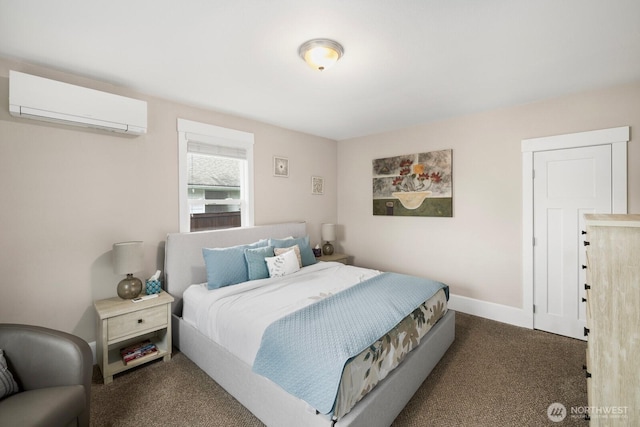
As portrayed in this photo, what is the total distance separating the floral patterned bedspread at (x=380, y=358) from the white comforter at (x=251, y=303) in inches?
26.1

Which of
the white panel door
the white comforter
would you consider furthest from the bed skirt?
the white panel door

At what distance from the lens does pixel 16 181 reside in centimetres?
214

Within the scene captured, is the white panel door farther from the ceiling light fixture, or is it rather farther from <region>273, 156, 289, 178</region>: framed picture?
<region>273, 156, 289, 178</region>: framed picture

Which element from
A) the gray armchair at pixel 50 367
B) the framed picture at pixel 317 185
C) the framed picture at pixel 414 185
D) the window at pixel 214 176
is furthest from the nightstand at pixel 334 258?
the gray armchair at pixel 50 367

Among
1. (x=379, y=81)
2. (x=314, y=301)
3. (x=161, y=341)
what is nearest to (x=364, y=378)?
(x=314, y=301)

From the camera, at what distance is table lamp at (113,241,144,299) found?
7.80 ft

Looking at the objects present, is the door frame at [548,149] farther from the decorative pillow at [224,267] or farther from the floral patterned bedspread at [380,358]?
the decorative pillow at [224,267]

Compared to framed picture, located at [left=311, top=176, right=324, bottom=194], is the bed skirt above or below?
below

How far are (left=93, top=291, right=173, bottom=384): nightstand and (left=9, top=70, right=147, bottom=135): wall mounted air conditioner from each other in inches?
60.2

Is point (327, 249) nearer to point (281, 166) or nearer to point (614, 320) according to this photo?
point (281, 166)

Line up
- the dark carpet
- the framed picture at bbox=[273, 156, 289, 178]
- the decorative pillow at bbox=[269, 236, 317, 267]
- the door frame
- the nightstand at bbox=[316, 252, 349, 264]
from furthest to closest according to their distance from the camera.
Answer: the nightstand at bbox=[316, 252, 349, 264] → the framed picture at bbox=[273, 156, 289, 178] → the decorative pillow at bbox=[269, 236, 317, 267] → the door frame → the dark carpet

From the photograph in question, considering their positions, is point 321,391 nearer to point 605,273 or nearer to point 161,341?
point 605,273

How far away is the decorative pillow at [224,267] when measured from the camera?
8.81 ft

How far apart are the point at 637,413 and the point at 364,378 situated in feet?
4.07
